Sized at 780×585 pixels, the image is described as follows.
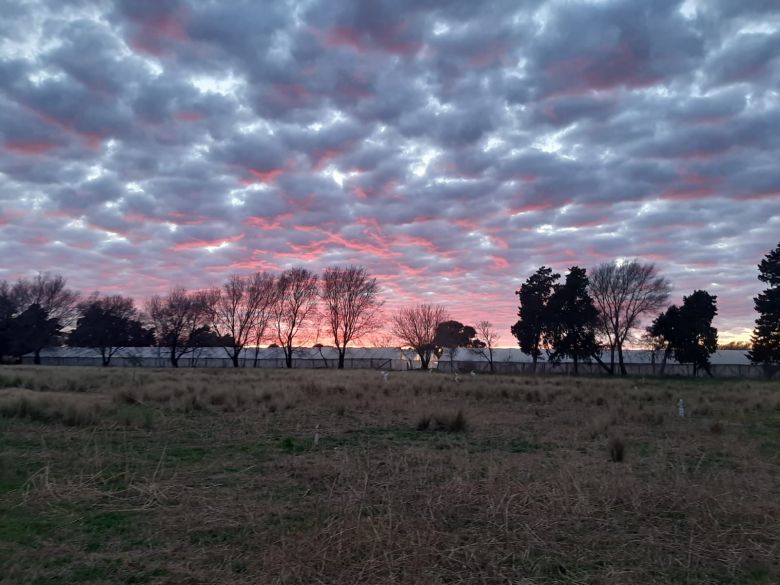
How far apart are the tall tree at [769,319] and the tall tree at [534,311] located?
20443 mm

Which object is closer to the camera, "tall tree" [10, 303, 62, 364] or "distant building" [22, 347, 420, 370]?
"tall tree" [10, 303, 62, 364]

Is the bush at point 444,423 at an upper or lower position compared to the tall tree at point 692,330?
lower

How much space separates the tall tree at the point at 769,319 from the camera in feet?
187

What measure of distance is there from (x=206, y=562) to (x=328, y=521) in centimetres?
142

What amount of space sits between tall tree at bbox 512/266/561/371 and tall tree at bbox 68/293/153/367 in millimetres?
56146

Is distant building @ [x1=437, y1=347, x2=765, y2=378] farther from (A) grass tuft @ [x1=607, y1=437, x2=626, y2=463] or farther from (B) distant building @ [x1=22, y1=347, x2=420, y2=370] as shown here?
(A) grass tuft @ [x1=607, y1=437, x2=626, y2=463]

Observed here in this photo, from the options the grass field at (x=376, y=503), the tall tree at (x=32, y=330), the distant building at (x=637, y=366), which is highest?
the tall tree at (x=32, y=330)

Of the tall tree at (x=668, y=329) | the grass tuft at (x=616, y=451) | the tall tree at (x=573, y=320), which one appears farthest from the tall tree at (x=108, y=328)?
the grass tuft at (x=616, y=451)

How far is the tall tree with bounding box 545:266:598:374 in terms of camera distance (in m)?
63.5

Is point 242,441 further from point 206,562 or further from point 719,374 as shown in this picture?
point 719,374

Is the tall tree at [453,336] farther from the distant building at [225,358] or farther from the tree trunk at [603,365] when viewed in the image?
the tree trunk at [603,365]

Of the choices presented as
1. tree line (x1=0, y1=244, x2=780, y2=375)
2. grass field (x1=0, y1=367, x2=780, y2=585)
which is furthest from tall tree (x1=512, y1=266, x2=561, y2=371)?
grass field (x1=0, y1=367, x2=780, y2=585)

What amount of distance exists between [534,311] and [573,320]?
4.94 metres

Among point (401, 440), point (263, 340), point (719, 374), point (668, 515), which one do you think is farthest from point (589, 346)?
point (668, 515)
